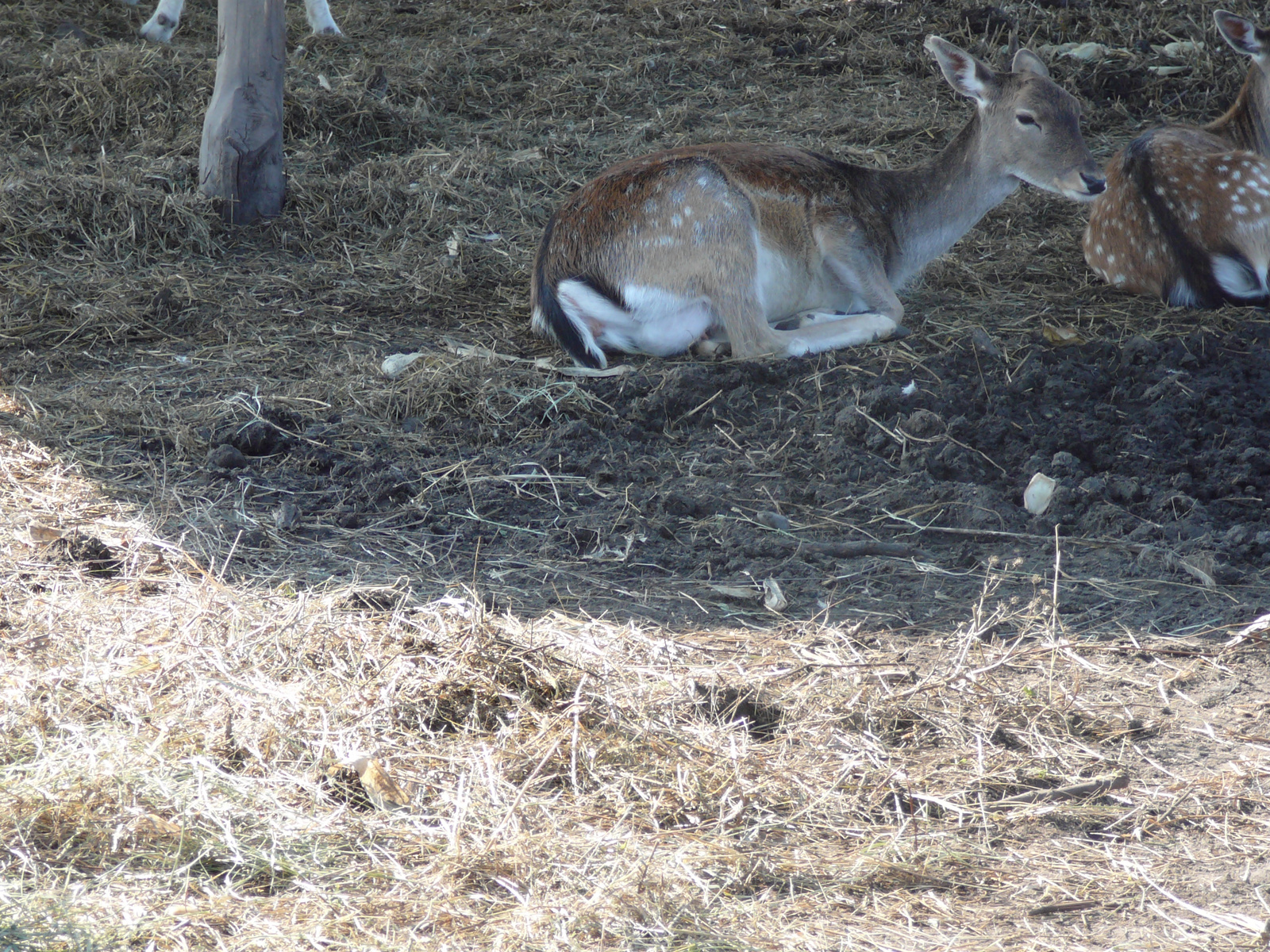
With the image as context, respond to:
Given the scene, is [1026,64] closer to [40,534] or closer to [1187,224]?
[1187,224]

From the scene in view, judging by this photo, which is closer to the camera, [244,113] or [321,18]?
[244,113]

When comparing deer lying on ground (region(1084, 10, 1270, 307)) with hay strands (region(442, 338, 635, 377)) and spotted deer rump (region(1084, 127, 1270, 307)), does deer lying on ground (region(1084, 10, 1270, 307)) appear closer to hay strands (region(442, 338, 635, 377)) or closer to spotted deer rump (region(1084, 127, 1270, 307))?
spotted deer rump (region(1084, 127, 1270, 307))

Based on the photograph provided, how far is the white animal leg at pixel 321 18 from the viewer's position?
888cm

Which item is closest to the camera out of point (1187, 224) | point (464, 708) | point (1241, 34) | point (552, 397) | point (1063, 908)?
point (1063, 908)

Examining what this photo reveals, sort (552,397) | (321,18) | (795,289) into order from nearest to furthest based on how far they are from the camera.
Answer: (552,397) → (795,289) → (321,18)

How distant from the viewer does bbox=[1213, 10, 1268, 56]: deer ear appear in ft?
19.1

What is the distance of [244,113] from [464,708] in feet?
13.9

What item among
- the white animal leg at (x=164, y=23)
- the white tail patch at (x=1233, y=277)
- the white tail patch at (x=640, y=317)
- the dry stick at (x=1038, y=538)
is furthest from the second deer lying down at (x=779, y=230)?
the white animal leg at (x=164, y=23)

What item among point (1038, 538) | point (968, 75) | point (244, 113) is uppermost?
point (968, 75)

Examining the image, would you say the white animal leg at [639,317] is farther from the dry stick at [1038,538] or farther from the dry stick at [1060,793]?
the dry stick at [1060,793]

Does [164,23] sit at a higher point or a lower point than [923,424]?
higher

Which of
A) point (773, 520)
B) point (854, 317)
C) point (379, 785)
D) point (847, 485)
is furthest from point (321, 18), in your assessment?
point (379, 785)

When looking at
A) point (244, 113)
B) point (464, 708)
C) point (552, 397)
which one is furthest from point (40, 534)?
point (244, 113)

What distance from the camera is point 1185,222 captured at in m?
5.24
